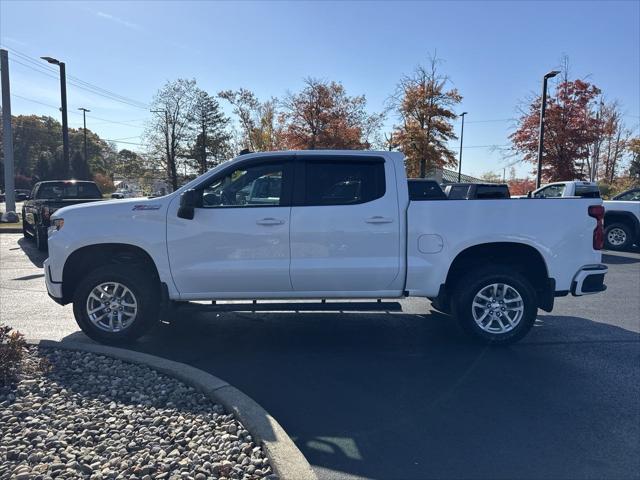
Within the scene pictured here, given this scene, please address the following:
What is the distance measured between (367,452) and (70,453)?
6.22 ft

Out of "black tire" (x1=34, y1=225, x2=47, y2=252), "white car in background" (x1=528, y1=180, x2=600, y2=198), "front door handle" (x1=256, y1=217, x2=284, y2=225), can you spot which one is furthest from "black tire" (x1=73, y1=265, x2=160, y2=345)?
"white car in background" (x1=528, y1=180, x2=600, y2=198)

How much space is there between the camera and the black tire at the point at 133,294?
18.4 ft

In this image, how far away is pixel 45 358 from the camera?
4.68 m

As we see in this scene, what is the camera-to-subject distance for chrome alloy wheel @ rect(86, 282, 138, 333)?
568cm

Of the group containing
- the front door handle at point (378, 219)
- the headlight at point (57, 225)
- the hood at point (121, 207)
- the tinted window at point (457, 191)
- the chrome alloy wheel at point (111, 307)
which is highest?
the tinted window at point (457, 191)

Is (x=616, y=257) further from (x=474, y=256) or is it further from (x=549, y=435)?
(x=549, y=435)

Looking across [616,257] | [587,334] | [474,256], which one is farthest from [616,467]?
[616,257]

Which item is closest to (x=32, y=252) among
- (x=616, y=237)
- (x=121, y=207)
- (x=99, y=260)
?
(x=99, y=260)

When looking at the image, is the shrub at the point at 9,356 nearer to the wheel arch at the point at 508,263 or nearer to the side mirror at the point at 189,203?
the side mirror at the point at 189,203

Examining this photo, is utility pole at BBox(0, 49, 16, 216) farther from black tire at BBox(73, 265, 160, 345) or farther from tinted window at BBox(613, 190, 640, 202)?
tinted window at BBox(613, 190, 640, 202)

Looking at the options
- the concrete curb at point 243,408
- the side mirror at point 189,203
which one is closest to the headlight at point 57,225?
the concrete curb at point 243,408

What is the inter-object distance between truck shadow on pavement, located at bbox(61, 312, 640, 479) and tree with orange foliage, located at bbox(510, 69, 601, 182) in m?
20.7

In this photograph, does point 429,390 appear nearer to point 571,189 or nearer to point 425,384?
point 425,384

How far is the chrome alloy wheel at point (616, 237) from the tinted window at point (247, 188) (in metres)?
12.7
